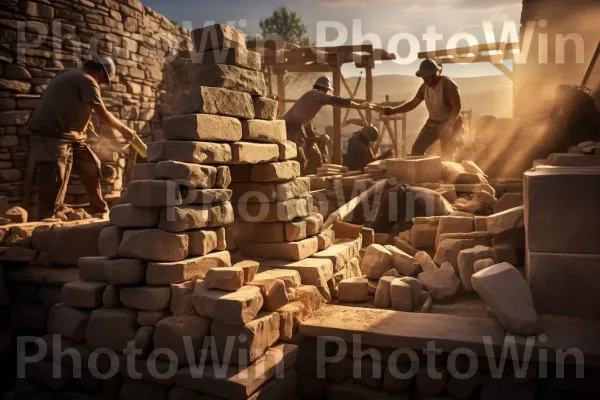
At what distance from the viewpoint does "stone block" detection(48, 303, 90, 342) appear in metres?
3.71

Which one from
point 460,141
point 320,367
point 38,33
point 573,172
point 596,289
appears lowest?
point 320,367

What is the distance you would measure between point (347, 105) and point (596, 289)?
4626 millimetres

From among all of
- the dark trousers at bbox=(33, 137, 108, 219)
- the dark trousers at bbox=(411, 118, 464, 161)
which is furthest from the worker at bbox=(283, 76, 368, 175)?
the dark trousers at bbox=(33, 137, 108, 219)

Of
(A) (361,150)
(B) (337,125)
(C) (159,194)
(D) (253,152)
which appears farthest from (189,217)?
(B) (337,125)

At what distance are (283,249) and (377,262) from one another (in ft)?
2.82

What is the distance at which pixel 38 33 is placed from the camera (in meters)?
8.34

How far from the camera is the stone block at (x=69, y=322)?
371 cm

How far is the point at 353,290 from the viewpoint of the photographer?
4324 millimetres

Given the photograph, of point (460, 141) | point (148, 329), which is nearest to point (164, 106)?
point (460, 141)

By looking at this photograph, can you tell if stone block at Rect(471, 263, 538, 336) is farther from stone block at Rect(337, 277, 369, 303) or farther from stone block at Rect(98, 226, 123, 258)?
stone block at Rect(98, 226, 123, 258)

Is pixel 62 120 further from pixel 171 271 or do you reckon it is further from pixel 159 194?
pixel 171 271

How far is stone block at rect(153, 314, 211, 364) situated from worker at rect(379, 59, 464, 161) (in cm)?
512

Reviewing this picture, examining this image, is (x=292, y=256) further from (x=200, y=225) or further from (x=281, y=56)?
A: (x=281, y=56)

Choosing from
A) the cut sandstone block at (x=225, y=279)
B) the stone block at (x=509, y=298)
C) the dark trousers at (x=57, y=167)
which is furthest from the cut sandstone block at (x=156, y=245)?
the dark trousers at (x=57, y=167)
